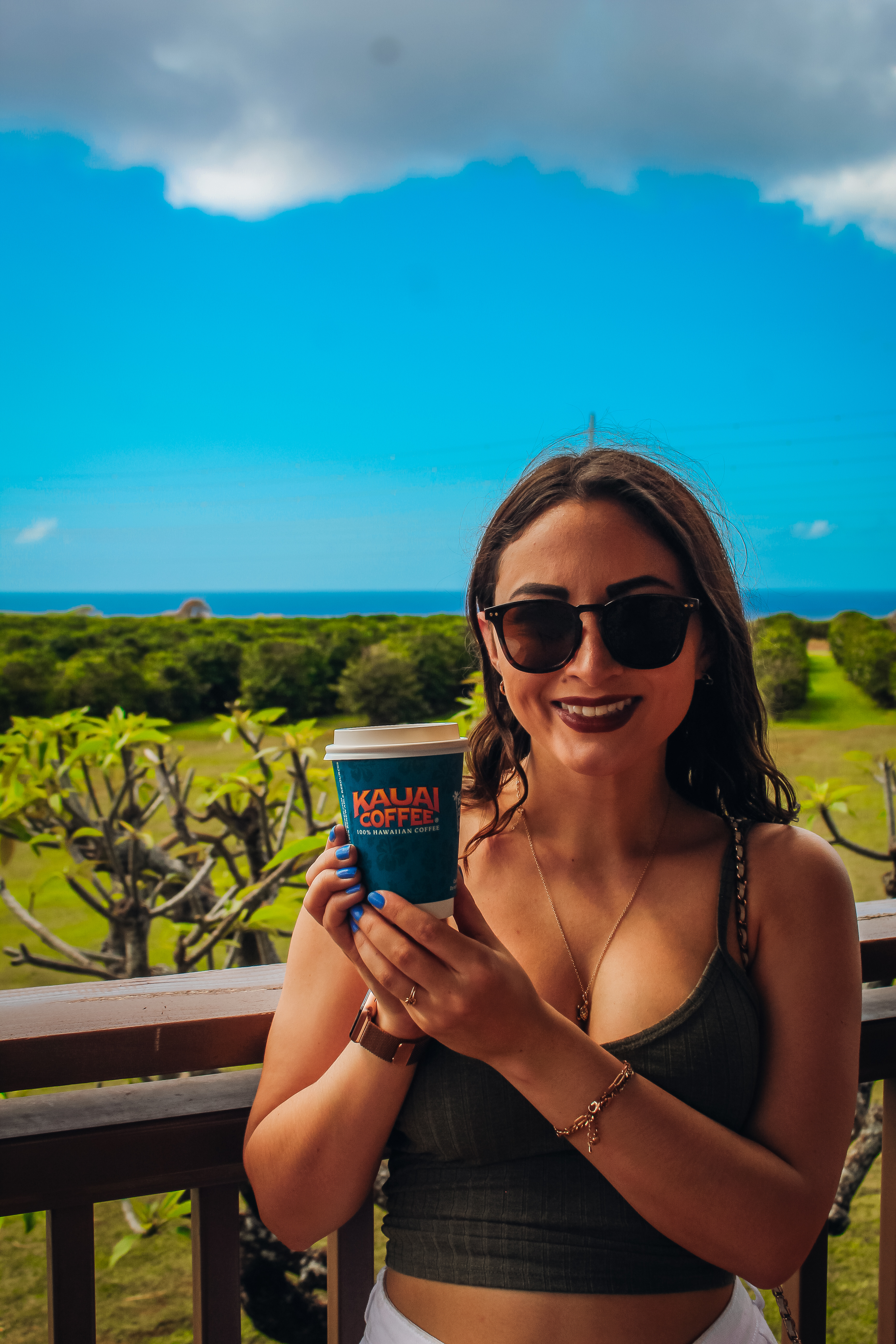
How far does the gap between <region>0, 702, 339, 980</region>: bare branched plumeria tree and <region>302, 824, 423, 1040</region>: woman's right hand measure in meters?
1.21

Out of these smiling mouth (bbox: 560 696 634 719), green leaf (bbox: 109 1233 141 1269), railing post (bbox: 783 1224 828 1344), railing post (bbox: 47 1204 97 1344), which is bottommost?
green leaf (bbox: 109 1233 141 1269)

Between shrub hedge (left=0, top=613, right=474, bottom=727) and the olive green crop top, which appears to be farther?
shrub hedge (left=0, top=613, right=474, bottom=727)

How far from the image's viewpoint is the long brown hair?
134 centimetres

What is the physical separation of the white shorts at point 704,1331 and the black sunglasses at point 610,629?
861mm

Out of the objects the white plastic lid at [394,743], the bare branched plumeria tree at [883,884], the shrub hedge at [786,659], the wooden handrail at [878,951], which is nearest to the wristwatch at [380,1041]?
the white plastic lid at [394,743]

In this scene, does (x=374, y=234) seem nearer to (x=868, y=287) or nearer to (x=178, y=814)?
(x=868, y=287)

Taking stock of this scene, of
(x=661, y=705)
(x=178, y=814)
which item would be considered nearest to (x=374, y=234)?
(x=178, y=814)

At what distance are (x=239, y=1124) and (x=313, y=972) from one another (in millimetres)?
237

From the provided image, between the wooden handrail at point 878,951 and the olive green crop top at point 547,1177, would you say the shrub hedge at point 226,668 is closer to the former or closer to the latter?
the wooden handrail at point 878,951

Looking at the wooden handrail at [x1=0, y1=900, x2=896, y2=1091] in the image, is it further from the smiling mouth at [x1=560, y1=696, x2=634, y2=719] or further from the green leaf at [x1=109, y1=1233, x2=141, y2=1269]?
the green leaf at [x1=109, y1=1233, x2=141, y2=1269]

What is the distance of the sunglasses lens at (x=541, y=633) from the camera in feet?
3.96

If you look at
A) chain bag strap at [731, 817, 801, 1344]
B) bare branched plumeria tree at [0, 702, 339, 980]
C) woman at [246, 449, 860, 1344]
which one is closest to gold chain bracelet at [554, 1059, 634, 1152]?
→ woman at [246, 449, 860, 1344]

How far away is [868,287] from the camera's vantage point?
55.3 feet

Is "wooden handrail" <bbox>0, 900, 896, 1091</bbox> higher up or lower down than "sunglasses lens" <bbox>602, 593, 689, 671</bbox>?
lower down
